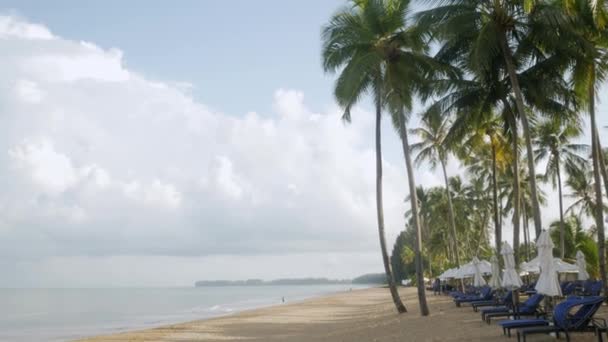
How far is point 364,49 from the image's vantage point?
21.3 m

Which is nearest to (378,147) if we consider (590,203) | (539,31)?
(539,31)

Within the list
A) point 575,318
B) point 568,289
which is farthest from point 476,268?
point 575,318

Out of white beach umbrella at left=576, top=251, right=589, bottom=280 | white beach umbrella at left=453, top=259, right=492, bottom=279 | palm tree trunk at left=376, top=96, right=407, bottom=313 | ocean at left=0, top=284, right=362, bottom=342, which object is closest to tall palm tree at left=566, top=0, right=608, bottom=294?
white beach umbrella at left=576, top=251, right=589, bottom=280

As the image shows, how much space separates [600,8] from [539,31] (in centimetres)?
474

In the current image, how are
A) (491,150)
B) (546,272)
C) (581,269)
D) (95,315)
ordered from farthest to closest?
(95,315) < (491,150) < (581,269) < (546,272)

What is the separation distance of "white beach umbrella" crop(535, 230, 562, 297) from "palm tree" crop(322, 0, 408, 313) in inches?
376

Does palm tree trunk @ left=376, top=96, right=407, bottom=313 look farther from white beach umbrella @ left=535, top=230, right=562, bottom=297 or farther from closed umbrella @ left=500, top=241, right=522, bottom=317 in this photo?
white beach umbrella @ left=535, top=230, right=562, bottom=297

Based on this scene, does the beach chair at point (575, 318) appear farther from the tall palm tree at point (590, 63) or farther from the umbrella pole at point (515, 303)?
the tall palm tree at point (590, 63)

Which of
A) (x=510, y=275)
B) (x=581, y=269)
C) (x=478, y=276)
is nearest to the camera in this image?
(x=510, y=275)

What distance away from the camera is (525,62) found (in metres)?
20.7

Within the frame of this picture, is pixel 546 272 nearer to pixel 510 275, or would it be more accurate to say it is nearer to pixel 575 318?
pixel 575 318

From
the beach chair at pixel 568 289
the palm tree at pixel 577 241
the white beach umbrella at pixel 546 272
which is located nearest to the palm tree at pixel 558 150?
the palm tree at pixel 577 241

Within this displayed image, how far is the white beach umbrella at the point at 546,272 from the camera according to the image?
12781 millimetres

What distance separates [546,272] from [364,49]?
1094 centimetres
